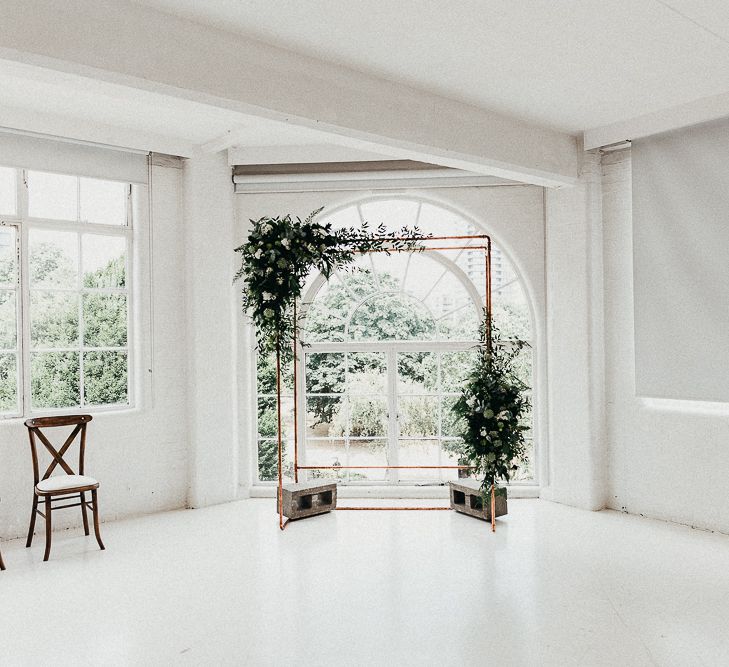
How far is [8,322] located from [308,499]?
273 centimetres

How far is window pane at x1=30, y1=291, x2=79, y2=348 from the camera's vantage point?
199 inches

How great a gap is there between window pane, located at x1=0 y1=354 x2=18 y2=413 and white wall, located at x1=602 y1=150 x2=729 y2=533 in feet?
15.8

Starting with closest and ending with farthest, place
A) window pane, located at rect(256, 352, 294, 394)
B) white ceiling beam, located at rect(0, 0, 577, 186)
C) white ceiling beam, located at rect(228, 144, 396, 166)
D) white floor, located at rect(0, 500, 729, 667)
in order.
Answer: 1. white ceiling beam, located at rect(0, 0, 577, 186)
2. white floor, located at rect(0, 500, 729, 667)
3. white ceiling beam, located at rect(228, 144, 396, 166)
4. window pane, located at rect(256, 352, 294, 394)

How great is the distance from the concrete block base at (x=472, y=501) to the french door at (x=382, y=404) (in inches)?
20.4

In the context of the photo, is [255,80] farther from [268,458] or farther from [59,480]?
[268,458]

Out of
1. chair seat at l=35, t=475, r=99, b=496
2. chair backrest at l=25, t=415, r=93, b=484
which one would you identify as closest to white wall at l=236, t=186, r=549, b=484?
chair backrest at l=25, t=415, r=93, b=484

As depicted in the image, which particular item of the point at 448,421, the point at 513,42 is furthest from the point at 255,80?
the point at 448,421

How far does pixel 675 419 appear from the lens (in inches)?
197

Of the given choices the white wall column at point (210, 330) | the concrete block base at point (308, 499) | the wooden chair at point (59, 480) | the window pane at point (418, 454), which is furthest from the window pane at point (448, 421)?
the wooden chair at point (59, 480)

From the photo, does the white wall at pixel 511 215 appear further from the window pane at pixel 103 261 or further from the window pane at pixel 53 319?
the window pane at pixel 53 319

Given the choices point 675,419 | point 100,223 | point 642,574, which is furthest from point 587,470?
point 100,223

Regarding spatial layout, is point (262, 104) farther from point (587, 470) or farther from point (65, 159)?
point (587, 470)

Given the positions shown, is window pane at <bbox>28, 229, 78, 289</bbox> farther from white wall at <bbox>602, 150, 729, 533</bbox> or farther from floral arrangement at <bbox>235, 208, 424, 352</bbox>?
white wall at <bbox>602, 150, 729, 533</bbox>

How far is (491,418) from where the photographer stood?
15.9 ft
